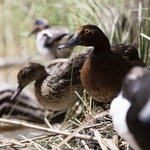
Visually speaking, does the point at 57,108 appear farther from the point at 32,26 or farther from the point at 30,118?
the point at 32,26

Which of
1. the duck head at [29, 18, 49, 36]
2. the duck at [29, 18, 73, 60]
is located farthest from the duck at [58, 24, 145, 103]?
the duck head at [29, 18, 49, 36]

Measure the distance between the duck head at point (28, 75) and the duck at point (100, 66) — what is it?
3.05 feet

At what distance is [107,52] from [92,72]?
0.53 feet

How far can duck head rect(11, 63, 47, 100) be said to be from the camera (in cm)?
415

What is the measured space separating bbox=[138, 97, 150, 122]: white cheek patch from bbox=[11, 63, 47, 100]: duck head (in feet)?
6.57

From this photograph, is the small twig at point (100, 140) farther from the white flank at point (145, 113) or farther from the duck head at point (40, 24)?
the duck head at point (40, 24)

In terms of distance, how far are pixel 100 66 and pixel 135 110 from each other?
949mm

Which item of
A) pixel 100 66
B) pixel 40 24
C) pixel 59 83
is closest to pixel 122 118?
pixel 100 66

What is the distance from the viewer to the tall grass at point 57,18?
4445 mm

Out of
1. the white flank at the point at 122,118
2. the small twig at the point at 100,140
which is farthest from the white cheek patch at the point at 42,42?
the white flank at the point at 122,118

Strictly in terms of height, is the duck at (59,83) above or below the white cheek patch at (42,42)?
above

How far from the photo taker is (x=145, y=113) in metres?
2.22

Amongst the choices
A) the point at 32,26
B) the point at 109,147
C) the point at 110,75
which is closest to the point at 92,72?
the point at 110,75

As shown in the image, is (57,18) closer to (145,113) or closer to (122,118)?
(122,118)
